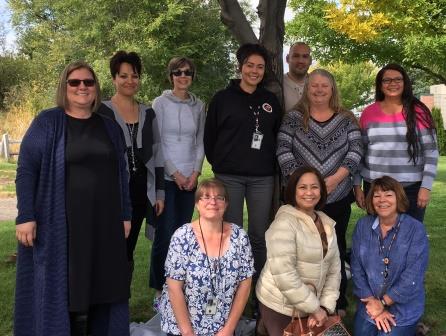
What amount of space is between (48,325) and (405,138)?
107 inches

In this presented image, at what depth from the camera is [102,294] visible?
3285mm

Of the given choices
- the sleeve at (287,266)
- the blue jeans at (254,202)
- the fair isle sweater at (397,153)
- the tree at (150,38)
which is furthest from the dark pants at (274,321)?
the tree at (150,38)

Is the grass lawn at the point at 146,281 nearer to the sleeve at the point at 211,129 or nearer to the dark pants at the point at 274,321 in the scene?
the dark pants at the point at 274,321

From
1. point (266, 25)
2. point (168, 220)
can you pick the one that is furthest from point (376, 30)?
point (168, 220)

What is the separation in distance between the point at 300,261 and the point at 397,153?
119 cm

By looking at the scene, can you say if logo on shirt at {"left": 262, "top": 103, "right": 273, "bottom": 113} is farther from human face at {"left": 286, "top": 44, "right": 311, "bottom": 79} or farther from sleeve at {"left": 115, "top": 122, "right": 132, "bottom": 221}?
sleeve at {"left": 115, "top": 122, "right": 132, "bottom": 221}

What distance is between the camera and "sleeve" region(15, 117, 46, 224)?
3066 mm

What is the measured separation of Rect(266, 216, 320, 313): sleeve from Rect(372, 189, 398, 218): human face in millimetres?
678

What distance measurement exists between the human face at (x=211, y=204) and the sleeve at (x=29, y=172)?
98 cm

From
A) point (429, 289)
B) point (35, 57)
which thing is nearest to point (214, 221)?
point (429, 289)

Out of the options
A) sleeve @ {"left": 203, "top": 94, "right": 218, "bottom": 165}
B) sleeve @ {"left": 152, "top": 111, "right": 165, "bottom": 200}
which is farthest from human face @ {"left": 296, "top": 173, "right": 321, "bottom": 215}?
sleeve @ {"left": 152, "top": 111, "right": 165, "bottom": 200}

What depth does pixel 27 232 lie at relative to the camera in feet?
10.0

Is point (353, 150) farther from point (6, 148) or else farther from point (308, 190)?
point (6, 148)

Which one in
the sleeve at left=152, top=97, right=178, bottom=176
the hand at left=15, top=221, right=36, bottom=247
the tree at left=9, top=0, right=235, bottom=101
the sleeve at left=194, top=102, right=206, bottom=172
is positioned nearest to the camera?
the hand at left=15, top=221, right=36, bottom=247
